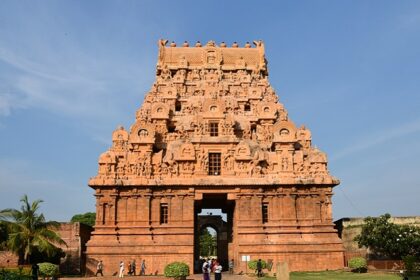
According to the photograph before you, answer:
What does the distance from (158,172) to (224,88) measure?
11.3 metres

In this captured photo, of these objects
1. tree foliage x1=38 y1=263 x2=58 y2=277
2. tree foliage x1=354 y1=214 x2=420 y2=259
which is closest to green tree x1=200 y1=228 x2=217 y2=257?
tree foliage x1=354 y1=214 x2=420 y2=259

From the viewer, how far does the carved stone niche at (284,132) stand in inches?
1379

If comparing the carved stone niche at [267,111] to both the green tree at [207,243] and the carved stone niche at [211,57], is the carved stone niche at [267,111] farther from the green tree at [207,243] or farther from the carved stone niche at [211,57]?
the green tree at [207,243]

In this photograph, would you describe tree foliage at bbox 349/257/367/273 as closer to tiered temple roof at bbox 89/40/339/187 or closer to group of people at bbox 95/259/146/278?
tiered temple roof at bbox 89/40/339/187

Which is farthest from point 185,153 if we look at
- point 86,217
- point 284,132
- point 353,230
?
point 86,217

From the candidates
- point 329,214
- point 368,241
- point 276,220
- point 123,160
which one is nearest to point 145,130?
point 123,160

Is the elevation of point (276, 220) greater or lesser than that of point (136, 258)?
greater

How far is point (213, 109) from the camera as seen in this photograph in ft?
119

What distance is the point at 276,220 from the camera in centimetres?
3328

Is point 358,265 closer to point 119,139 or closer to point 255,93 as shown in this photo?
point 255,93

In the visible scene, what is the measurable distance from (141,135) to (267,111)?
10485 millimetres

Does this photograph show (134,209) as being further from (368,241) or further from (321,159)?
(368,241)

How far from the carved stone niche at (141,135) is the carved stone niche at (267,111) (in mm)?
8899

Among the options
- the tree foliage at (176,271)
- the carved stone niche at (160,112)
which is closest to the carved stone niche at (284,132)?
the carved stone niche at (160,112)
